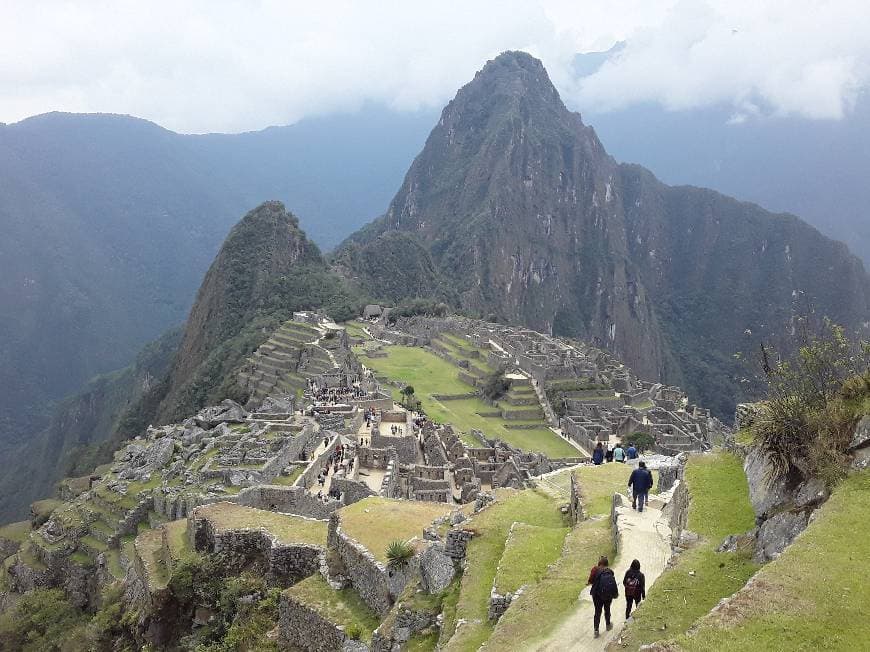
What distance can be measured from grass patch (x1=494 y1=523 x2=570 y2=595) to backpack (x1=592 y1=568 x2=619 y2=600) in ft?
5.60

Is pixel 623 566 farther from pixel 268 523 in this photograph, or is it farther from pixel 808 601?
pixel 268 523

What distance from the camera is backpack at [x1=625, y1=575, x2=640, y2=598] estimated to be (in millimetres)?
7590

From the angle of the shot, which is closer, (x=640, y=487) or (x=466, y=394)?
(x=640, y=487)

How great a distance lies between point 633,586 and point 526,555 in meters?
2.58

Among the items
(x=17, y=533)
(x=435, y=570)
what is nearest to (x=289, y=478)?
(x=435, y=570)

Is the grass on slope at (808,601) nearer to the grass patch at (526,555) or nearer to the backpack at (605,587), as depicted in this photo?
the backpack at (605,587)

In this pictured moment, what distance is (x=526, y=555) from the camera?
32.7 feet

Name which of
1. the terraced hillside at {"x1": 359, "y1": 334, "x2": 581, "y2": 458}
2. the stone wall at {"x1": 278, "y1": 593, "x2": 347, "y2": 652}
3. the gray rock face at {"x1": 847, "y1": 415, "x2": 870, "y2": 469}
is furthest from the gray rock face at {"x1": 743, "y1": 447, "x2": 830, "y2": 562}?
the terraced hillside at {"x1": 359, "y1": 334, "x2": 581, "y2": 458}

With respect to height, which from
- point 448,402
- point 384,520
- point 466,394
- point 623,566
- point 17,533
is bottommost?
point 17,533

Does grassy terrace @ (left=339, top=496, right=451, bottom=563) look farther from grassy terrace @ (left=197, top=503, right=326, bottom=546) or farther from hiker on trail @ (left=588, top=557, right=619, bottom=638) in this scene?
hiker on trail @ (left=588, top=557, right=619, bottom=638)

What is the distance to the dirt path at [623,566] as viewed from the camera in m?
7.50

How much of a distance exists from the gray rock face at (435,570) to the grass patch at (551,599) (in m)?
1.67

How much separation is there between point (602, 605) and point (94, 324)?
604 feet

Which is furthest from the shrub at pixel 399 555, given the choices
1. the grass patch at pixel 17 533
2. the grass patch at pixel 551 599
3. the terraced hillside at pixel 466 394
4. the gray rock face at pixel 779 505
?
the terraced hillside at pixel 466 394
